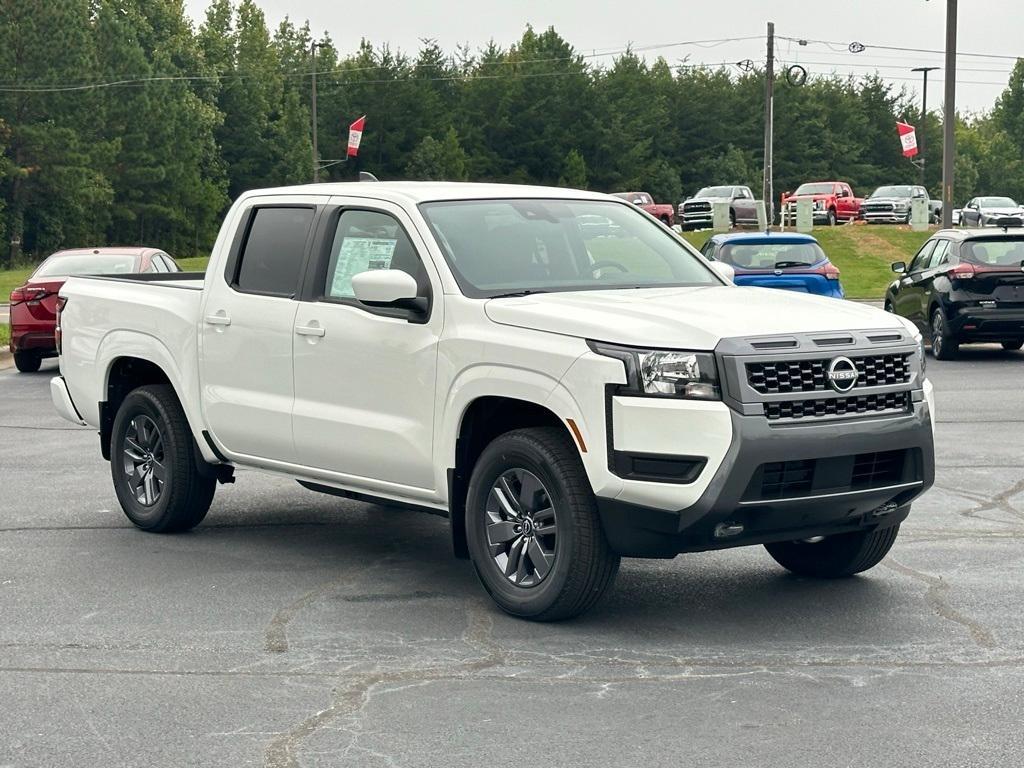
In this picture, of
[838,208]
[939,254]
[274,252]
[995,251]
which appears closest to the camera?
[274,252]

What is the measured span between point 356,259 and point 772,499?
259 centimetres

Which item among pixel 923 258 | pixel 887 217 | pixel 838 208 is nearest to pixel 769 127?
pixel 887 217

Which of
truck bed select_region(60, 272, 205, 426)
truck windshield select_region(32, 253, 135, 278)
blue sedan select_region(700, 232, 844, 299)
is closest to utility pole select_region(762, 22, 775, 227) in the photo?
blue sedan select_region(700, 232, 844, 299)

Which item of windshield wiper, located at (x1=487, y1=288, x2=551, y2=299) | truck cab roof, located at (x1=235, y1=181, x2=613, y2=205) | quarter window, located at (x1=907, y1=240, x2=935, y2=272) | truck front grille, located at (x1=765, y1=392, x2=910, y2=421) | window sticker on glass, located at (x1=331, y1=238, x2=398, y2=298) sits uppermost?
truck cab roof, located at (x1=235, y1=181, x2=613, y2=205)

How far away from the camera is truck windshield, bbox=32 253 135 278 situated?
20.0m

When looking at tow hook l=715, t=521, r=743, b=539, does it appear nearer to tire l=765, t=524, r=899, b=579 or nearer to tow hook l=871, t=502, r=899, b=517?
tow hook l=871, t=502, r=899, b=517

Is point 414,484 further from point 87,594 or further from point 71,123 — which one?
point 71,123

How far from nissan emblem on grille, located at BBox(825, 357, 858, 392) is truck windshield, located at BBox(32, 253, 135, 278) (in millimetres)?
14806

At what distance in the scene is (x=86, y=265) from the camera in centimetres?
2050

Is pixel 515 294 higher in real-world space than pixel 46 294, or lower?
higher

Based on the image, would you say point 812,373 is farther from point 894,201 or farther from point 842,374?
point 894,201

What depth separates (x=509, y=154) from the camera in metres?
109

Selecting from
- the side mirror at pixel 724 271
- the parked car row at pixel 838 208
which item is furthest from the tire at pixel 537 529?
the parked car row at pixel 838 208

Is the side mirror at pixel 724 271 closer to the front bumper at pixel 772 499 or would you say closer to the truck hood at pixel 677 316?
the truck hood at pixel 677 316
